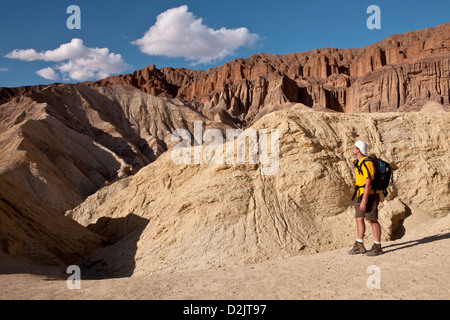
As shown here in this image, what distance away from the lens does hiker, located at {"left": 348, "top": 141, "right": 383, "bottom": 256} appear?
5165 millimetres

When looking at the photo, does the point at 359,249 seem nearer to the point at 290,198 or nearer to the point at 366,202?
the point at 366,202

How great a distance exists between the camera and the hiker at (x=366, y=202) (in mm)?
5165

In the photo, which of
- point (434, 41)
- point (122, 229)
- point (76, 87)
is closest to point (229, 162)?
point (122, 229)

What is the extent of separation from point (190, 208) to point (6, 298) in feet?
16.1

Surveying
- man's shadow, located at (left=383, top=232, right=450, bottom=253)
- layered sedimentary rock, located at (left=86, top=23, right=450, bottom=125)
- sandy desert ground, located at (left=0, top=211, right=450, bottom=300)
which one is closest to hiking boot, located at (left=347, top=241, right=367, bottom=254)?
sandy desert ground, located at (left=0, top=211, right=450, bottom=300)

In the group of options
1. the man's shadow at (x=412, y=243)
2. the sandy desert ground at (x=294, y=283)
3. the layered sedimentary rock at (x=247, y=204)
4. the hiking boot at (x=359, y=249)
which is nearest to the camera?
the sandy desert ground at (x=294, y=283)

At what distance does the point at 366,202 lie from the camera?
522 centimetres

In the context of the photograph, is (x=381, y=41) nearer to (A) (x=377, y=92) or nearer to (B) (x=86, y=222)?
(A) (x=377, y=92)

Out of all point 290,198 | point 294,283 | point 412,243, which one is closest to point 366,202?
point 412,243

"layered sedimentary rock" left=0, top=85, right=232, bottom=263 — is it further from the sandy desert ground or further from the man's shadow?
the man's shadow

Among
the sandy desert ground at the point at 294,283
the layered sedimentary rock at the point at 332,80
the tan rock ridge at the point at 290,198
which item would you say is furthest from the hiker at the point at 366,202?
the layered sedimentary rock at the point at 332,80

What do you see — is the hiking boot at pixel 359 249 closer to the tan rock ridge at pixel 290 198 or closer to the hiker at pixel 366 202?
the hiker at pixel 366 202

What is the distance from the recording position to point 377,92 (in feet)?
227

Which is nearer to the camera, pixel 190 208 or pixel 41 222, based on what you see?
pixel 190 208
